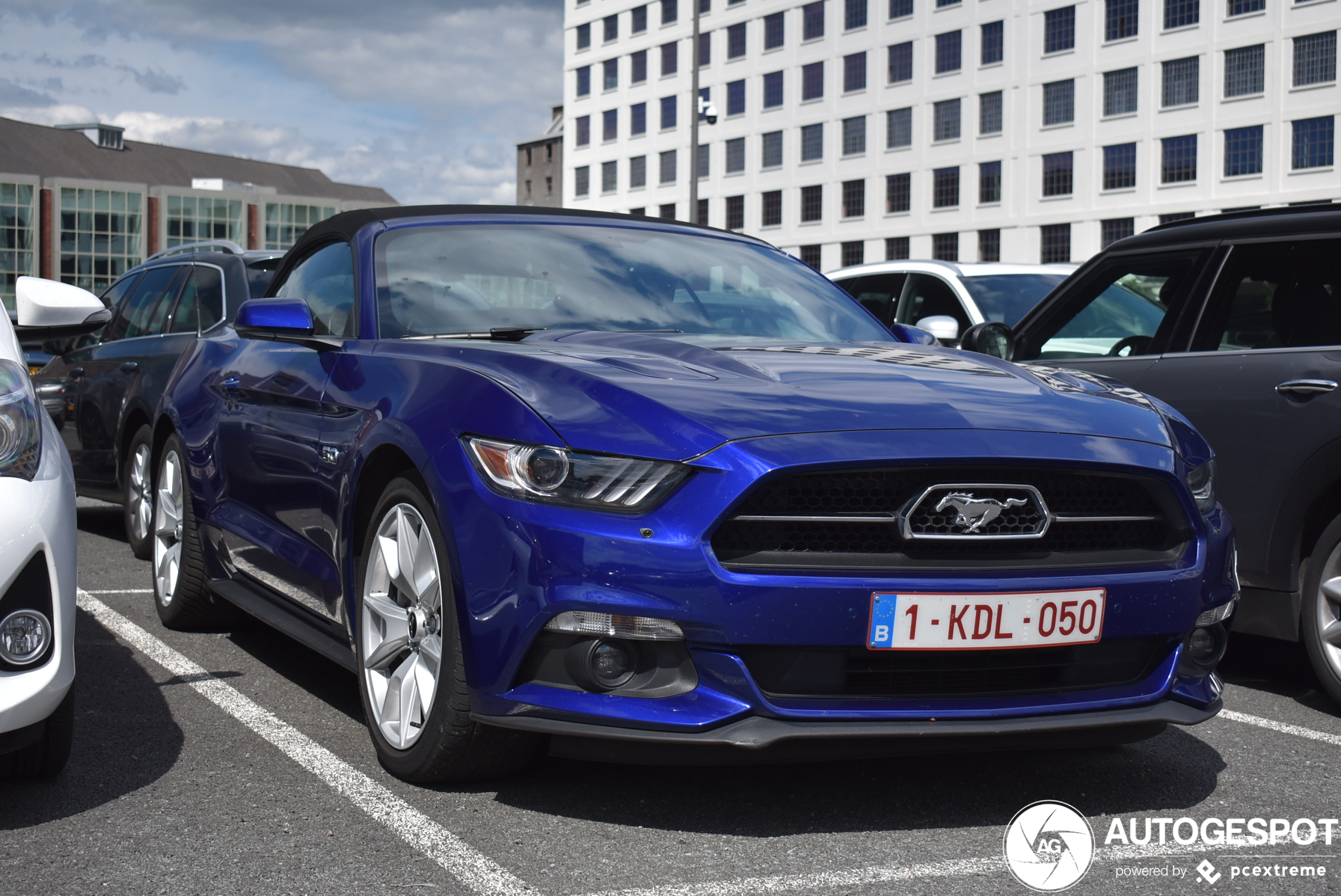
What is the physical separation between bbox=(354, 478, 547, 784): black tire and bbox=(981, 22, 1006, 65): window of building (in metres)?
60.3

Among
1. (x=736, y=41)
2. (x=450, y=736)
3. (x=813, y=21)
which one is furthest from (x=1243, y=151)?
(x=450, y=736)

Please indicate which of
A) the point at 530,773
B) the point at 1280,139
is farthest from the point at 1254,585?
the point at 1280,139

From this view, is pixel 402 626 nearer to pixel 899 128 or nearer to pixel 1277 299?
pixel 1277 299

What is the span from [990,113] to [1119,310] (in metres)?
57.6

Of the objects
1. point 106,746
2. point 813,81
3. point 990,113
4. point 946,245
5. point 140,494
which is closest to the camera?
point 106,746

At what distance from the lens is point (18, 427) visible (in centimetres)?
328

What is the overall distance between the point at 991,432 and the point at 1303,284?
233 centimetres

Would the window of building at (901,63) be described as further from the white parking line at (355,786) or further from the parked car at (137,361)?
the white parking line at (355,786)

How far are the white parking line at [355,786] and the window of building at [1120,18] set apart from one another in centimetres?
5645

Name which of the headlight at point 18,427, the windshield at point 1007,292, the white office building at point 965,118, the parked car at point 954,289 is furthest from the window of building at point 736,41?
the headlight at point 18,427

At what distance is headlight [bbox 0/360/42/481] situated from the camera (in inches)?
127

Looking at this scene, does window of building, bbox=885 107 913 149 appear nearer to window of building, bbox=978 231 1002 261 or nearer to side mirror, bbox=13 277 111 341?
window of building, bbox=978 231 1002 261

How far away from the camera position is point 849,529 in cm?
314

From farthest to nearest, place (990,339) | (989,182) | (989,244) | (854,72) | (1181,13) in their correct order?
(854,72)
(989,244)
(989,182)
(1181,13)
(990,339)
